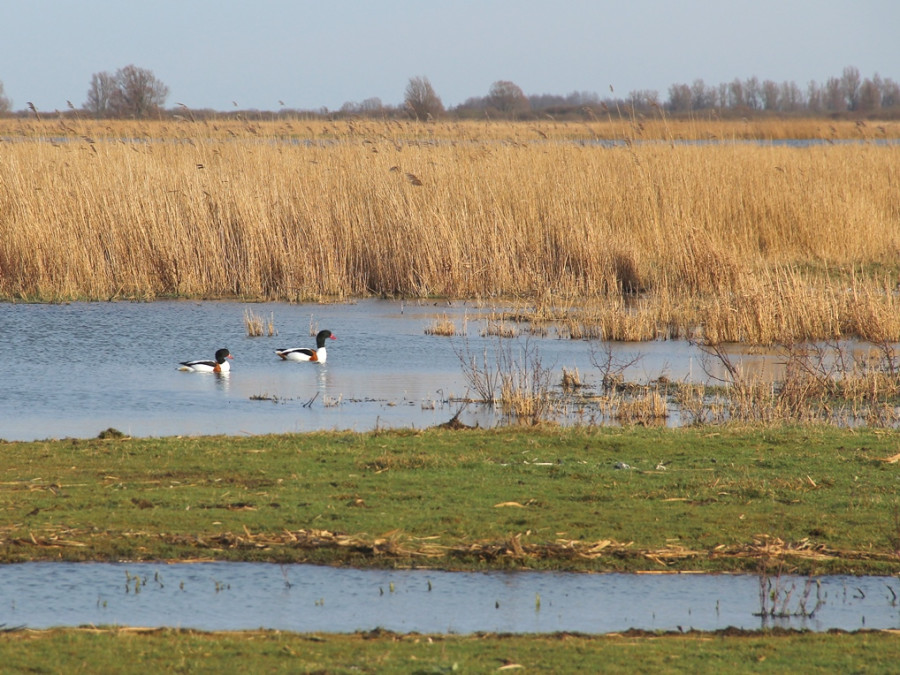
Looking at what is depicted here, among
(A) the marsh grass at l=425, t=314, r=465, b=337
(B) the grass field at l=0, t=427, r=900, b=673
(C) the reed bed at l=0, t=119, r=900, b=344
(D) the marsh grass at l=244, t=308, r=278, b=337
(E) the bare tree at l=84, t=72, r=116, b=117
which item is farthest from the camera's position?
(E) the bare tree at l=84, t=72, r=116, b=117

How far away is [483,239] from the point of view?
18156mm

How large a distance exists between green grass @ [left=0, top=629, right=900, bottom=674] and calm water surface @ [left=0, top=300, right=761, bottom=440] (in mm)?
5132

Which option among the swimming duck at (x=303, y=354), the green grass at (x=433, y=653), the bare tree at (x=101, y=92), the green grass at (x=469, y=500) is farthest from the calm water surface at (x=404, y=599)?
the bare tree at (x=101, y=92)

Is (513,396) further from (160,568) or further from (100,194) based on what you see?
(100,194)

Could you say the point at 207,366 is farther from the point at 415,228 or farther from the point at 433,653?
the point at 433,653

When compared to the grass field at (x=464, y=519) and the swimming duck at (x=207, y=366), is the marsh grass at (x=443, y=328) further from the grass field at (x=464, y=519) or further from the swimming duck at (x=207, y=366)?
the grass field at (x=464, y=519)

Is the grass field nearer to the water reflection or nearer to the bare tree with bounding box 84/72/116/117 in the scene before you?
the water reflection

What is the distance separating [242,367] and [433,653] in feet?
30.0

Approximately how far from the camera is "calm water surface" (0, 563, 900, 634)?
16.9ft

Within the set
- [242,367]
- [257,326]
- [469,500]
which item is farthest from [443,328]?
[469,500]

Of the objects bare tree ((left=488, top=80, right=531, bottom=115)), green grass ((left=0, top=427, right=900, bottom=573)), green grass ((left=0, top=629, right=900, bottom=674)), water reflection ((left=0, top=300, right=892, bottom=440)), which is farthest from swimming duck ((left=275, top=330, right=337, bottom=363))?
bare tree ((left=488, top=80, right=531, bottom=115))

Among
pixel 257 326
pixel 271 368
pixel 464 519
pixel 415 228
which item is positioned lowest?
pixel 271 368

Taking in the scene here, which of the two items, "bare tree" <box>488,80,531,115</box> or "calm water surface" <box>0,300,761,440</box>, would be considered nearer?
"calm water surface" <box>0,300,761,440</box>

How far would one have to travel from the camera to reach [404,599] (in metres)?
5.49
